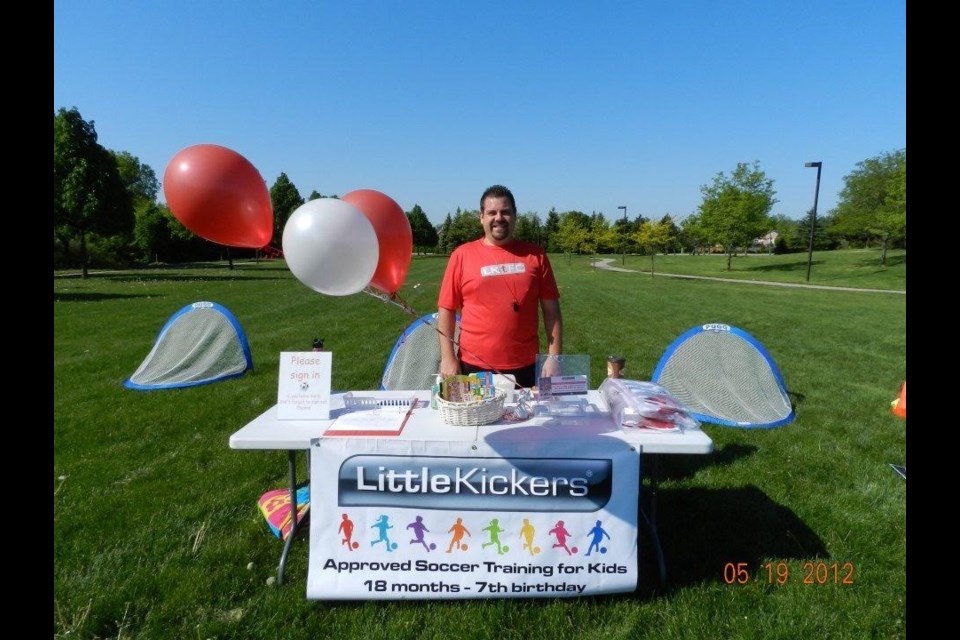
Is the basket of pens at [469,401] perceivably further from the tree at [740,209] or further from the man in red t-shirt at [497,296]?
the tree at [740,209]

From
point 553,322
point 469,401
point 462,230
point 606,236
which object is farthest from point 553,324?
point 462,230

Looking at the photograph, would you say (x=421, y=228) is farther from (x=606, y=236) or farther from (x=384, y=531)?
(x=384, y=531)

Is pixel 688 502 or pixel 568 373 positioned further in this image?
pixel 688 502

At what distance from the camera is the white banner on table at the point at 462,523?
2404 mm

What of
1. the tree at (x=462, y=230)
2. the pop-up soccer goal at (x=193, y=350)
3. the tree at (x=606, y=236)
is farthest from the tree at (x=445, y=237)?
the pop-up soccer goal at (x=193, y=350)

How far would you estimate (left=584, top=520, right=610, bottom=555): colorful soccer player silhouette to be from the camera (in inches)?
95.9

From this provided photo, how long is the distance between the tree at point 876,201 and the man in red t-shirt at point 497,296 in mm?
33786

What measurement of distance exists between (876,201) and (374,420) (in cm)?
4915

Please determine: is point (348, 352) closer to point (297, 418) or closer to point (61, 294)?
point (297, 418)

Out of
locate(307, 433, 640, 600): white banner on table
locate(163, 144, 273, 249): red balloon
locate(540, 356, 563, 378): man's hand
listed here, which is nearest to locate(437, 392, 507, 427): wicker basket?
locate(307, 433, 640, 600): white banner on table
